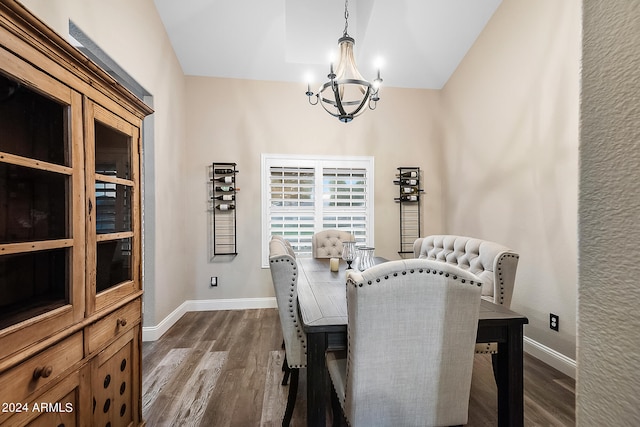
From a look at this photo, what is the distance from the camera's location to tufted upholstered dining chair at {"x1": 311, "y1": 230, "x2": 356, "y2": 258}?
3.50m

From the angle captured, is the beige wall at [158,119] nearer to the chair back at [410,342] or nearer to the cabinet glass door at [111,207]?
the cabinet glass door at [111,207]

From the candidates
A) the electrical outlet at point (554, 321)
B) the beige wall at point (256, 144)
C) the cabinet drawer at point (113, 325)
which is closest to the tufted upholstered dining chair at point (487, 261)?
the electrical outlet at point (554, 321)

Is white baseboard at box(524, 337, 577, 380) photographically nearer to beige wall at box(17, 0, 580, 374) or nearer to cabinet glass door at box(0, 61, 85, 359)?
beige wall at box(17, 0, 580, 374)

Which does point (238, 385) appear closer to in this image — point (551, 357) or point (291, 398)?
point (291, 398)

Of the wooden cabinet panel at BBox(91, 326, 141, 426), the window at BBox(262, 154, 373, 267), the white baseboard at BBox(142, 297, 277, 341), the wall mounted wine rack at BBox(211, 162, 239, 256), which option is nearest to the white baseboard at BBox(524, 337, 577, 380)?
the window at BBox(262, 154, 373, 267)

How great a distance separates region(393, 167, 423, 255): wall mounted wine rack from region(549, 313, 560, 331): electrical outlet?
1.88 metres

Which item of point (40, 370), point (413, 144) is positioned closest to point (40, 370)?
point (40, 370)

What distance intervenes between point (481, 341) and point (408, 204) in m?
2.95

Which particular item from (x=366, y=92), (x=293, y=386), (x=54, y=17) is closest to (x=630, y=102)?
(x=293, y=386)

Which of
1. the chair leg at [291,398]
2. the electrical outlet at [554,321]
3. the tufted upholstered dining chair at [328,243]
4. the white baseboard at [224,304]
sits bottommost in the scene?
the white baseboard at [224,304]

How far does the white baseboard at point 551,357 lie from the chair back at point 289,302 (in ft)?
7.24

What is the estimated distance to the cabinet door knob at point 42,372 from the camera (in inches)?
37.4

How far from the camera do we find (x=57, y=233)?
111cm

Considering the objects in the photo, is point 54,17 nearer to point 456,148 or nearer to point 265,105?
point 265,105
